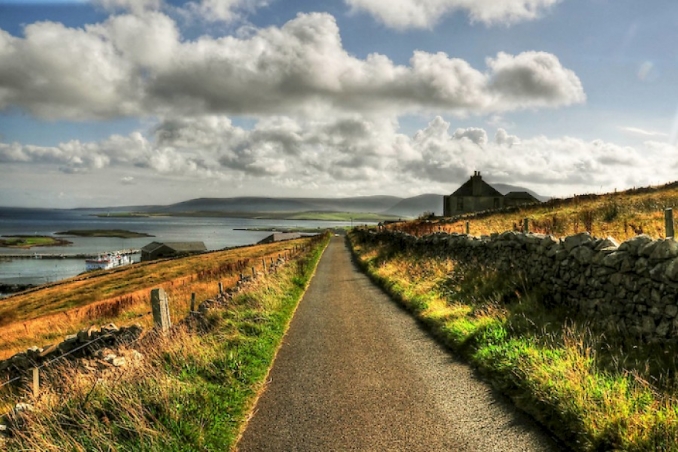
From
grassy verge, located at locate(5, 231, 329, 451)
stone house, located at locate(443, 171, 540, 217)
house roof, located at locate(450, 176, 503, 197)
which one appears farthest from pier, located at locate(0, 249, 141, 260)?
grassy verge, located at locate(5, 231, 329, 451)

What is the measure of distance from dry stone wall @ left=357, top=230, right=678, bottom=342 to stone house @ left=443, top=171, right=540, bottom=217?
63.0 metres

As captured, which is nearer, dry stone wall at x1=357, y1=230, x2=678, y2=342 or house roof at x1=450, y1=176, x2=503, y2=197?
dry stone wall at x1=357, y1=230, x2=678, y2=342

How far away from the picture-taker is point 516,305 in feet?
35.3

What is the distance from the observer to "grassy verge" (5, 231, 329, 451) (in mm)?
5496

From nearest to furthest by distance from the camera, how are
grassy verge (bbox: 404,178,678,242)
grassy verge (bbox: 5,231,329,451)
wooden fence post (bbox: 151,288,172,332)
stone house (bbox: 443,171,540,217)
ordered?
grassy verge (bbox: 5,231,329,451)
wooden fence post (bbox: 151,288,172,332)
grassy verge (bbox: 404,178,678,242)
stone house (bbox: 443,171,540,217)

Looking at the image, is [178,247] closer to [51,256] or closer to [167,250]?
[167,250]

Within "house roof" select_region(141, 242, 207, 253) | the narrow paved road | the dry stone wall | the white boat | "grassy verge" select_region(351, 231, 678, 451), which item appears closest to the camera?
"grassy verge" select_region(351, 231, 678, 451)

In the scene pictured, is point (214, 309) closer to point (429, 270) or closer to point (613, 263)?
point (429, 270)

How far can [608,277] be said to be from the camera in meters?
8.80

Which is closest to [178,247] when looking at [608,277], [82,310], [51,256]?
[51,256]

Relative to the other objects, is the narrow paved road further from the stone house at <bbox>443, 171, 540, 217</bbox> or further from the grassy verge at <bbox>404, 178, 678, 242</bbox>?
the stone house at <bbox>443, 171, 540, 217</bbox>

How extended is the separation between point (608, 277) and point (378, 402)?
571 cm

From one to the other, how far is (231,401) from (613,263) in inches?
314

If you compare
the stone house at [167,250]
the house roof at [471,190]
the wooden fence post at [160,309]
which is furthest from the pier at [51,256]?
the wooden fence post at [160,309]
